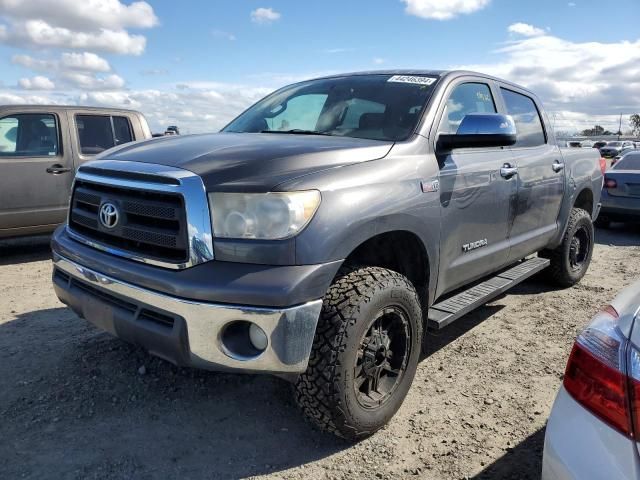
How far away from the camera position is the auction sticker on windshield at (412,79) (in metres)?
3.32

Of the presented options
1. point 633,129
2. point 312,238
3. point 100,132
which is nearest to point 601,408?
point 312,238

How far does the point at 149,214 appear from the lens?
237 cm

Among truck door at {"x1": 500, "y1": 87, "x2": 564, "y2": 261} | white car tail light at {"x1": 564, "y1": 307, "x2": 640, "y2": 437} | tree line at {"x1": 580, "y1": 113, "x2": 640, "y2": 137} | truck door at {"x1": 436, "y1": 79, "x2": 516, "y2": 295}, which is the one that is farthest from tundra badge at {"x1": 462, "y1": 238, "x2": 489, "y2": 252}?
tree line at {"x1": 580, "y1": 113, "x2": 640, "y2": 137}

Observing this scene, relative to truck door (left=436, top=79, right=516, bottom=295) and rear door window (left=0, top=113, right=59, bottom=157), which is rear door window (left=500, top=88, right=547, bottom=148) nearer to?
truck door (left=436, top=79, right=516, bottom=295)

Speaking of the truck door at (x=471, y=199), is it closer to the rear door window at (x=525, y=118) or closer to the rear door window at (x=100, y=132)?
the rear door window at (x=525, y=118)

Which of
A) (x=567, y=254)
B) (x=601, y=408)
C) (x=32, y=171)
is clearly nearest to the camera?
(x=601, y=408)

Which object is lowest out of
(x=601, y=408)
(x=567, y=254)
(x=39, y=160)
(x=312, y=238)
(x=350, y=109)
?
(x=567, y=254)

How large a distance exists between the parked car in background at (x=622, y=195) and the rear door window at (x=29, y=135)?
8.55 meters

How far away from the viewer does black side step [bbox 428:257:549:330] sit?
3041 millimetres

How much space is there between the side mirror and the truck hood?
0.44 m

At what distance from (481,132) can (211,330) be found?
1823 millimetres

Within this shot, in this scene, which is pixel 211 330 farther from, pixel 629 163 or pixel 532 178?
pixel 629 163

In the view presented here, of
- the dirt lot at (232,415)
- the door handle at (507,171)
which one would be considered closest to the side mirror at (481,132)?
the door handle at (507,171)

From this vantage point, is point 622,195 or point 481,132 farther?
point 622,195
